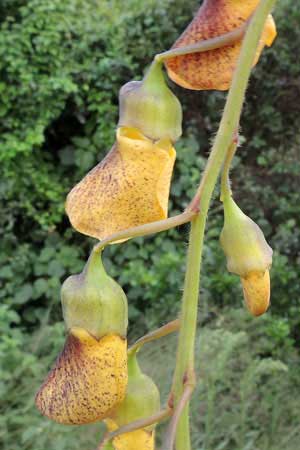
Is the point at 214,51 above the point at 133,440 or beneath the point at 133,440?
above

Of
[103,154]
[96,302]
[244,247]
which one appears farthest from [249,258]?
[103,154]

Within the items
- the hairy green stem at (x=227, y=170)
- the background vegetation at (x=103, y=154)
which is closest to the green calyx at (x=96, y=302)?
the hairy green stem at (x=227, y=170)

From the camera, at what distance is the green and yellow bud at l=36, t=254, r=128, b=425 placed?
0.44 metres

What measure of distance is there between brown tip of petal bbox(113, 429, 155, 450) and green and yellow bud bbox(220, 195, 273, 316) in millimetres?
116

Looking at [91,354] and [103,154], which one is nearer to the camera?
[91,354]

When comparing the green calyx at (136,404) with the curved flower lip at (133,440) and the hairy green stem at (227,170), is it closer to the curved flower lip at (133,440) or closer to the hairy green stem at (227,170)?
the curved flower lip at (133,440)

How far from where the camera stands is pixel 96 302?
0.45m

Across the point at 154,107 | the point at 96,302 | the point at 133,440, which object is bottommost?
the point at 133,440

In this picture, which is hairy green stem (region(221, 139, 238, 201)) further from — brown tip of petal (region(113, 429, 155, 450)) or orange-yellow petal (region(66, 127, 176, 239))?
brown tip of petal (region(113, 429, 155, 450))

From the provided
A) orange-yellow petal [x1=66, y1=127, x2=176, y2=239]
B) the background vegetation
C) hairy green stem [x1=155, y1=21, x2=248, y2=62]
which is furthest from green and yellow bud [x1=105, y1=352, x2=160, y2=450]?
the background vegetation

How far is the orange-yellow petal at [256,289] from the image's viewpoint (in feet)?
1.61

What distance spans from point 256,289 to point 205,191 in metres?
0.10

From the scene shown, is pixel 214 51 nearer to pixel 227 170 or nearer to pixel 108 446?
pixel 227 170

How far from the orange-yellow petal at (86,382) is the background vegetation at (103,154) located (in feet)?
5.20
